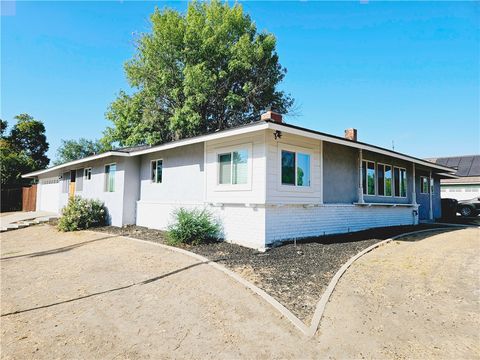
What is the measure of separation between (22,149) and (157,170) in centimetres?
2570

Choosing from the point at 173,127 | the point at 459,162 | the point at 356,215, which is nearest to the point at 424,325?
the point at 356,215

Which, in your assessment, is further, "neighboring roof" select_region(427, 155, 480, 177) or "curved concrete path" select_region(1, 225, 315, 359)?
"neighboring roof" select_region(427, 155, 480, 177)

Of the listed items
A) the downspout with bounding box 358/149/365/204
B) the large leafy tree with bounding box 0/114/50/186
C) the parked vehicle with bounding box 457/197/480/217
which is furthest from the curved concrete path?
the parked vehicle with bounding box 457/197/480/217

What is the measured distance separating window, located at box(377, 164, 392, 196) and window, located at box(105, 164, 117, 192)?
12924 millimetres

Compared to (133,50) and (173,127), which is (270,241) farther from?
(133,50)

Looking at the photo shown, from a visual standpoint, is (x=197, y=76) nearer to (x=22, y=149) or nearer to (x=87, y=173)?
(x=87, y=173)

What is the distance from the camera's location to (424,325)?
170 inches

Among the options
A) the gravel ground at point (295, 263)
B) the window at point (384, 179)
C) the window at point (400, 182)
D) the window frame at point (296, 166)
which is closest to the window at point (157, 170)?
the gravel ground at point (295, 263)

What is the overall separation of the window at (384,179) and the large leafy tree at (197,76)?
11690 mm

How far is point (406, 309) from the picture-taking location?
486 cm

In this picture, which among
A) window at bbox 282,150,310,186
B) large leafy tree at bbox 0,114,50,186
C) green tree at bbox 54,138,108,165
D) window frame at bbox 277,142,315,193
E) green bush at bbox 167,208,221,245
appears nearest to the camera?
window frame at bbox 277,142,315,193

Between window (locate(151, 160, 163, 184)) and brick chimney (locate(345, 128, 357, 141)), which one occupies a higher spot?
brick chimney (locate(345, 128, 357, 141))

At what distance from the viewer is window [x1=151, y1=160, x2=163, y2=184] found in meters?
13.1

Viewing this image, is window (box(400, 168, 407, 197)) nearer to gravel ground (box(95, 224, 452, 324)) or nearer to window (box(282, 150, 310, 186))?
gravel ground (box(95, 224, 452, 324))
